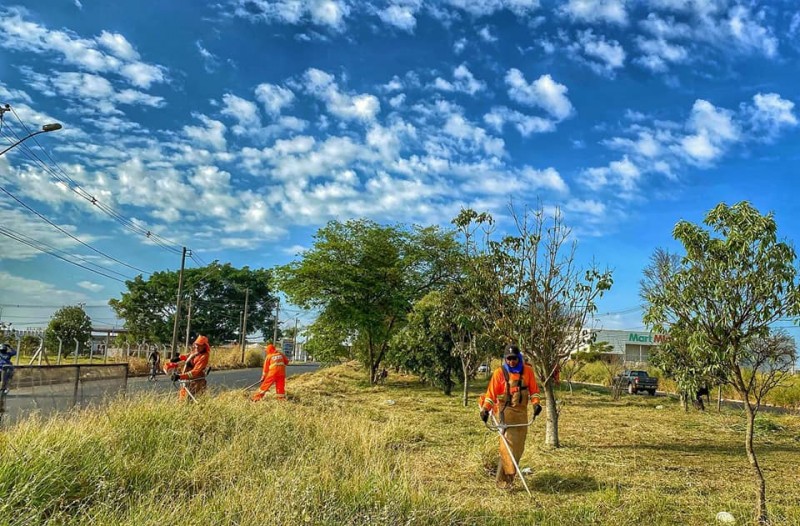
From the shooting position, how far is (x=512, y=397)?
7.59 m

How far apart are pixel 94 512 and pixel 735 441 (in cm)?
1167

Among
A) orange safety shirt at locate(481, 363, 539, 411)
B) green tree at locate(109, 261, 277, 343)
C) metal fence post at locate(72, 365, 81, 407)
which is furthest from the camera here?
green tree at locate(109, 261, 277, 343)

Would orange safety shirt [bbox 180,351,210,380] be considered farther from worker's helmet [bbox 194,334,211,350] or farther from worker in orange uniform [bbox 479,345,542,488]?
worker in orange uniform [bbox 479,345,542,488]

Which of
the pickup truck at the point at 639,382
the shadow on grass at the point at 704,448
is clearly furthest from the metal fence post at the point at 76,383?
the pickup truck at the point at 639,382

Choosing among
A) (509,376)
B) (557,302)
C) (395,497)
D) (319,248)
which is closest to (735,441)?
(557,302)

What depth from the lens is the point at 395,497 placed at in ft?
16.3

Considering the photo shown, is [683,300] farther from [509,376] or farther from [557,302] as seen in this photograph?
[557,302]

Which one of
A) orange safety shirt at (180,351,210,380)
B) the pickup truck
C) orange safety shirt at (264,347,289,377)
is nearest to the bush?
the pickup truck

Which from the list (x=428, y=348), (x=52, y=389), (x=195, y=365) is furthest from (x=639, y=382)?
(x=52, y=389)

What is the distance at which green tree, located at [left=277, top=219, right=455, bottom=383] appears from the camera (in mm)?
24531

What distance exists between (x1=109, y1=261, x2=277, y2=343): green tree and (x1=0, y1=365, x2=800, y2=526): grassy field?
49.3 metres

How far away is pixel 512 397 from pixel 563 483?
47.1 inches

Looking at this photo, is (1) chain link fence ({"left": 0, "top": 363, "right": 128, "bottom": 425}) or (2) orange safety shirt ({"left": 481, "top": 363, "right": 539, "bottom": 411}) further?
(1) chain link fence ({"left": 0, "top": 363, "right": 128, "bottom": 425})

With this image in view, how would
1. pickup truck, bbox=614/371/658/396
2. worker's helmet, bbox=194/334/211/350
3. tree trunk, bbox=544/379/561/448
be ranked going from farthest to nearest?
1. pickup truck, bbox=614/371/658/396
2. worker's helmet, bbox=194/334/211/350
3. tree trunk, bbox=544/379/561/448
